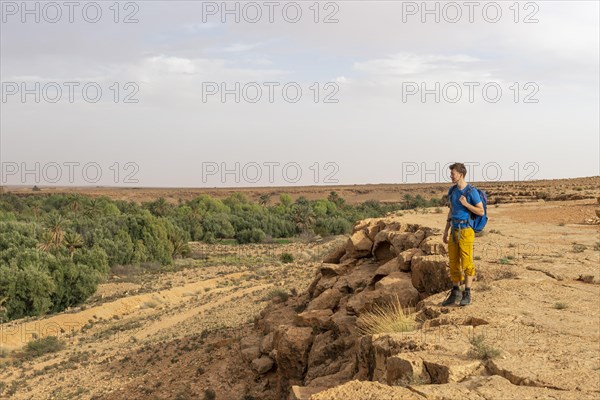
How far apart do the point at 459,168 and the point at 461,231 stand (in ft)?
2.81

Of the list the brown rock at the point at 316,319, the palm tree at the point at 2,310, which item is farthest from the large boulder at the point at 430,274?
the palm tree at the point at 2,310

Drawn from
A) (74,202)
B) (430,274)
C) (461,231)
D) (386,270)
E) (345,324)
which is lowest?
(345,324)

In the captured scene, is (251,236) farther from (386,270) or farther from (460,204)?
(460,204)

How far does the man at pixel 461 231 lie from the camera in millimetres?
7805

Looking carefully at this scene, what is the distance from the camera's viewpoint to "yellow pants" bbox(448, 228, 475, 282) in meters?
7.81

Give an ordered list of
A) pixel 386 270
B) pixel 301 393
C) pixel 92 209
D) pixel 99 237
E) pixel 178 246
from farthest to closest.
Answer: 1. pixel 92 209
2. pixel 178 246
3. pixel 99 237
4. pixel 386 270
5. pixel 301 393

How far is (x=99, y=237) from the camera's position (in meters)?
44.9

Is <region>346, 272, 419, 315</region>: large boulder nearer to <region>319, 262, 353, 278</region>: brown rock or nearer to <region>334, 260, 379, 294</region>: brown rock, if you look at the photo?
<region>334, 260, 379, 294</region>: brown rock

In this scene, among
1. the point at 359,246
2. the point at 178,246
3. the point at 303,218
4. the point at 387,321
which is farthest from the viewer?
the point at 303,218

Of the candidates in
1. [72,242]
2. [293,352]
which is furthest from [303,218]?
[293,352]

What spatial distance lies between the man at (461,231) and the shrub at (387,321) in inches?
26.7

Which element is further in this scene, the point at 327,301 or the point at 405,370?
the point at 327,301

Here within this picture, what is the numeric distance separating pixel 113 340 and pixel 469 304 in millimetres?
16397

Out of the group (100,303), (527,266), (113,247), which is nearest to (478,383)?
(527,266)
